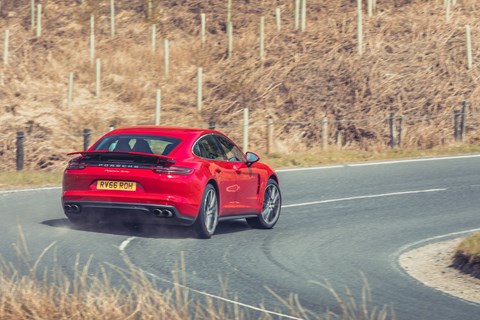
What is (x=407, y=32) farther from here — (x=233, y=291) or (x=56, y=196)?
(x=233, y=291)

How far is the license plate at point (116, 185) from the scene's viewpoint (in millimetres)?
14031

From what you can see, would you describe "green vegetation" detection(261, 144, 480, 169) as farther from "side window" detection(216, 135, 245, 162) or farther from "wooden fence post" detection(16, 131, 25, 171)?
"side window" detection(216, 135, 245, 162)

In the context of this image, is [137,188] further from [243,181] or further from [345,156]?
[345,156]

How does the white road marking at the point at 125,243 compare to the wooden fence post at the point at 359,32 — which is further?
the wooden fence post at the point at 359,32

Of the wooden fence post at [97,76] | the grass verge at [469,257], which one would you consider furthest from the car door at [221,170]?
the wooden fence post at [97,76]

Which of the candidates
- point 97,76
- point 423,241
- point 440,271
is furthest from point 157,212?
point 97,76

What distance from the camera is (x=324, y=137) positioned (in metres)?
31.9

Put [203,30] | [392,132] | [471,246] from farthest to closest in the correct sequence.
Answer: [203,30] < [392,132] < [471,246]

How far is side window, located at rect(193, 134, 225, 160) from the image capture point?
14.6 m

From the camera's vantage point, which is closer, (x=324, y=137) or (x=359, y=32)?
(x=324, y=137)

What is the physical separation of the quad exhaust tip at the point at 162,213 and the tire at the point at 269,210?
2347mm

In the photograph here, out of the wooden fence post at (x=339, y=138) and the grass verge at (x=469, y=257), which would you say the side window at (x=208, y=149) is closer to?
the grass verge at (x=469, y=257)

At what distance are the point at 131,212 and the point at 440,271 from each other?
4074mm

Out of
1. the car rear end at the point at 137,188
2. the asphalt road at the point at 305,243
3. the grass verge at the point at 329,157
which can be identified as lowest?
the asphalt road at the point at 305,243
